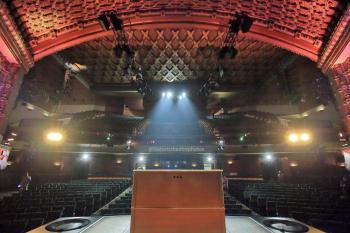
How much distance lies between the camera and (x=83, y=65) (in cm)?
1220

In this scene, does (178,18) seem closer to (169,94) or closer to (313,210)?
(313,210)

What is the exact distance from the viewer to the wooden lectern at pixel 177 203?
1609 millimetres

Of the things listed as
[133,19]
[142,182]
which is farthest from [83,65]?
[142,182]

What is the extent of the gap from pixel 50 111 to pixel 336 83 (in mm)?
16910

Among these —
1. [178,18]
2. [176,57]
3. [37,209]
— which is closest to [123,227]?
[37,209]

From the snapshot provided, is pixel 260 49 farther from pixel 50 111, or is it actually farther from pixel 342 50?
pixel 50 111

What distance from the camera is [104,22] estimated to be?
653cm

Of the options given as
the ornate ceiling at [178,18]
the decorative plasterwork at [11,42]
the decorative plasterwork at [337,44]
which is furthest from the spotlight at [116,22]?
the decorative plasterwork at [337,44]

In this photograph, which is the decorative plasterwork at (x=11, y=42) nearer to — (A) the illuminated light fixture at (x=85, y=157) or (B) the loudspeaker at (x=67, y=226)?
(B) the loudspeaker at (x=67, y=226)

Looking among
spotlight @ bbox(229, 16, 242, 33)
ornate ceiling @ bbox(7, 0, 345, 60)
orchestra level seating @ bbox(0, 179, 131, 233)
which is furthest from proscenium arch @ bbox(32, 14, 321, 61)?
orchestra level seating @ bbox(0, 179, 131, 233)

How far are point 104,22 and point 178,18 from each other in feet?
9.00

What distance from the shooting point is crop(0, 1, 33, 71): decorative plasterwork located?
466 cm

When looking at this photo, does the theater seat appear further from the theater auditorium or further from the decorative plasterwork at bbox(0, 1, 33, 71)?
the decorative plasterwork at bbox(0, 1, 33, 71)

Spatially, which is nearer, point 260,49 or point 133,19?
point 133,19
